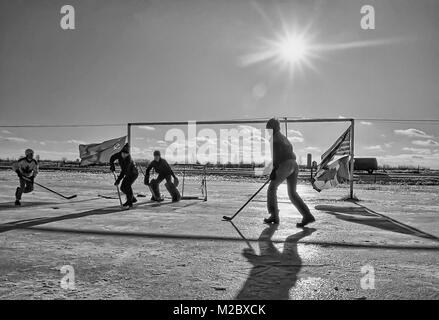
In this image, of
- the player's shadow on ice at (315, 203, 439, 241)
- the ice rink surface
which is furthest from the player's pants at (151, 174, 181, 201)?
the player's shadow on ice at (315, 203, 439, 241)

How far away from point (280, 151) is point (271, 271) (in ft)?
11.4

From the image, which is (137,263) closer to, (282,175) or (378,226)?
(282,175)

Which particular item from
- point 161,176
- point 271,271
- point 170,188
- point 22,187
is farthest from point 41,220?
point 271,271

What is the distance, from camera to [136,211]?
8.73 meters

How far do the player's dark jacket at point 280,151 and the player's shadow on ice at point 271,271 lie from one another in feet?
6.19

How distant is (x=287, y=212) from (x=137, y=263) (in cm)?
544

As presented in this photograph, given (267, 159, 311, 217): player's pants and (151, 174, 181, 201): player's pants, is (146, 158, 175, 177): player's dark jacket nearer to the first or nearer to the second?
(151, 174, 181, 201): player's pants

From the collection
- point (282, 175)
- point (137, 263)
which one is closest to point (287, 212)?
point (282, 175)

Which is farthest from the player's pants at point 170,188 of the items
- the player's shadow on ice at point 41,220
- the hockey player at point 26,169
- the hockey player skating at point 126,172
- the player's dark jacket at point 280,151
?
the player's dark jacket at point 280,151

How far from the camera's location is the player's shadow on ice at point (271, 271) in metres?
3.06

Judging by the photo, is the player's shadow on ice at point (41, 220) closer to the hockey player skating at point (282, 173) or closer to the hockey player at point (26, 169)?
the hockey player at point (26, 169)

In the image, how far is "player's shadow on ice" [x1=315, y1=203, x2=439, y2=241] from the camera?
6273mm

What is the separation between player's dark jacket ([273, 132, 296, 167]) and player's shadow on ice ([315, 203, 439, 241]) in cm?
213

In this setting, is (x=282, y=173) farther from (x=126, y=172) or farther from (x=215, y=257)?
(x=126, y=172)
